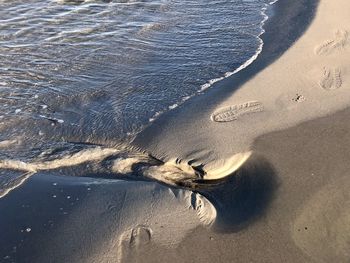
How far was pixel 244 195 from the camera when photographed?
391cm

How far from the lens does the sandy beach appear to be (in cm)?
340

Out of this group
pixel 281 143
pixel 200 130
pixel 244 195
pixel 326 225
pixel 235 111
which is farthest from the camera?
pixel 235 111

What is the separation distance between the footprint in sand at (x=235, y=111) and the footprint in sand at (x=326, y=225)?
1402 millimetres

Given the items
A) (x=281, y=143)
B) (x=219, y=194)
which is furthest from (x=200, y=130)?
(x=219, y=194)

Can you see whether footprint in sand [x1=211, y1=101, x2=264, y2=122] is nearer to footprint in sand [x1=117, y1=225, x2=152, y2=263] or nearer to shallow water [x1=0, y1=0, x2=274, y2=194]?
shallow water [x1=0, y1=0, x2=274, y2=194]

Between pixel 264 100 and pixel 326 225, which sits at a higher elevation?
pixel 264 100

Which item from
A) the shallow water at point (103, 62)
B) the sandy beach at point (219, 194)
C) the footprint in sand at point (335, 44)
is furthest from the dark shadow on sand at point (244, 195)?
the footprint in sand at point (335, 44)

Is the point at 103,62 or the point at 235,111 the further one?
the point at 103,62

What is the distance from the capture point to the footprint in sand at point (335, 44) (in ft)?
20.8

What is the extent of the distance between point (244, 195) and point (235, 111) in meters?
1.40

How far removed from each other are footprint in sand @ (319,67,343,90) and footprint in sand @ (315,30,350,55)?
56 centimetres

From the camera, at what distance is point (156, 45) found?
6.86m

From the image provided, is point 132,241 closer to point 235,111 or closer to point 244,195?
point 244,195

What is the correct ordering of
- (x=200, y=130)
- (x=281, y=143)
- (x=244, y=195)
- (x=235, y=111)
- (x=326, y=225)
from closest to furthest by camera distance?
(x=326, y=225), (x=244, y=195), (x=281, y=143), (x=200, y=130), (x=235, y=111)
